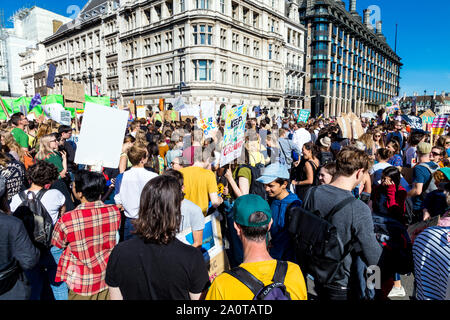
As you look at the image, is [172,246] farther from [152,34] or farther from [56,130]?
[152,34]

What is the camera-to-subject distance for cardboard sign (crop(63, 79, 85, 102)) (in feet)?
31.6

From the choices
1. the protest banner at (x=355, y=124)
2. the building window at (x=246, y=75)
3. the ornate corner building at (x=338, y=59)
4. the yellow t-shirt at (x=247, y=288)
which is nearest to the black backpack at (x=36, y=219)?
the yellow t-shirt at (x=247, y=288)

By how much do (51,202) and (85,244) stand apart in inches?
31.8

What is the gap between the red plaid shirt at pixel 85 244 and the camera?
2730 millimetres

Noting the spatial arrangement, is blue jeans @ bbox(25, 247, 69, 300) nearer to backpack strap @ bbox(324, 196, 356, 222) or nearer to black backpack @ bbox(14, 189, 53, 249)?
black backpack @ bbox(14, 189, 53, 249)

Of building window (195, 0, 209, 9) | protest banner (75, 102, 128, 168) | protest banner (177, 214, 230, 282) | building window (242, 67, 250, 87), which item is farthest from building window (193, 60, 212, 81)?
protest banner (177, 214, 230, 282)

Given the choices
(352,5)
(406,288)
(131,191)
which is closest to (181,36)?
(131,191)

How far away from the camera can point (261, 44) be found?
40031 mm

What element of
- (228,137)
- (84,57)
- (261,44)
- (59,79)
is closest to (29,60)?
(59,79)

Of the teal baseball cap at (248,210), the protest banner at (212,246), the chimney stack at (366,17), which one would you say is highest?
the chimney stack at (366,17)

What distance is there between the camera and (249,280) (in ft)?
5.37

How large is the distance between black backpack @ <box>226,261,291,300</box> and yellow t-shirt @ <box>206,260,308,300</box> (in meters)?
0.02

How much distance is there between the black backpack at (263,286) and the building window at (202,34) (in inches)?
1325

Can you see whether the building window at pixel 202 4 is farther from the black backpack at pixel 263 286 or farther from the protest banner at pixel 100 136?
the black backpack at pixel 263 286
